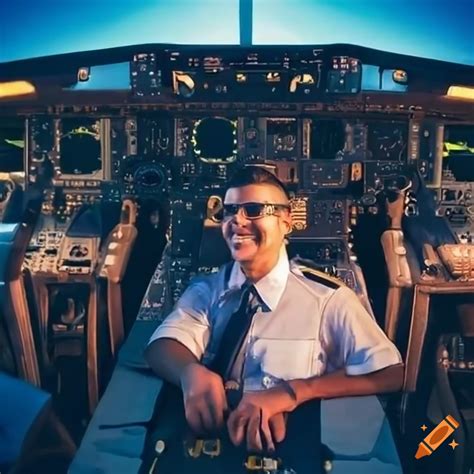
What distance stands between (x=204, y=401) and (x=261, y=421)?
161 millimetres

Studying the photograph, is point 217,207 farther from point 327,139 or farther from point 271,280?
point 327,139

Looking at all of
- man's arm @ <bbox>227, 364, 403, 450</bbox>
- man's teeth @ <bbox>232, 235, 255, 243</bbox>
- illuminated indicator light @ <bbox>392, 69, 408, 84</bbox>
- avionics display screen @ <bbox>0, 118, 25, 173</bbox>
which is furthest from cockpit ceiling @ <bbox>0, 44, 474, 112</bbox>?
man's arm @ <bbox>227, 364, 403, 450</bbox>

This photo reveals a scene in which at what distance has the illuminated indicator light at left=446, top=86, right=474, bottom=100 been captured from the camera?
2182mm

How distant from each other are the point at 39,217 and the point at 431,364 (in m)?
1.19

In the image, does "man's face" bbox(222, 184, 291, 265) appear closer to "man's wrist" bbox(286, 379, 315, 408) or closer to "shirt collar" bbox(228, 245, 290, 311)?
"shirt collar" bbox(228, 245, 290, 311)

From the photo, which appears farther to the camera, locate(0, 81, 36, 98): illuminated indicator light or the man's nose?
locate(0, 81, 36, 98): illuminated indicator light

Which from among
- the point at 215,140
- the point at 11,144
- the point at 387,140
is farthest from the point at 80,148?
the point at 387,140

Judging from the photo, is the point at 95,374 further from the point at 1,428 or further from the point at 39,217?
the point at 39,217

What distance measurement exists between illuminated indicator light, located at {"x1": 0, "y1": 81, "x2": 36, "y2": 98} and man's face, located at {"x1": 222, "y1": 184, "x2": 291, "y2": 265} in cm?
67

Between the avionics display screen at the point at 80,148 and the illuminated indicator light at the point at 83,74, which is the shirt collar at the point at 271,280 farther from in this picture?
the illuminated indicator light at the point at 83,74

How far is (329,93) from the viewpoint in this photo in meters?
2.16

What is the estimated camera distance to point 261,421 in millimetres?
→ 2027

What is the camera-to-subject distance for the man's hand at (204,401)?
2043 millimetres

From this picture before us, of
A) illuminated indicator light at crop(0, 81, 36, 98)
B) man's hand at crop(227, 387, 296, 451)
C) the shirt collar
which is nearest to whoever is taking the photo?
man's hand at crop(227, 387, 296, 451)
